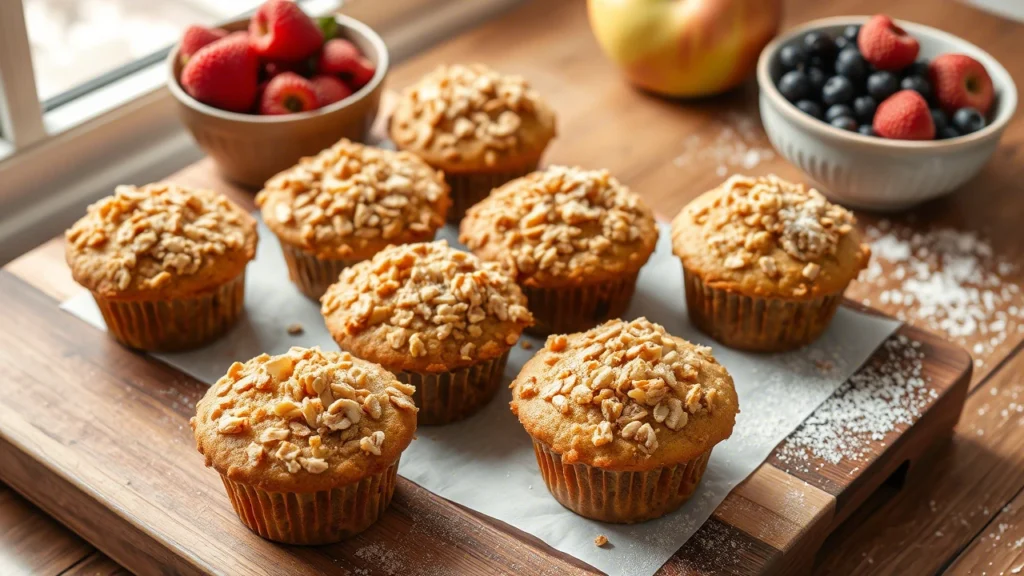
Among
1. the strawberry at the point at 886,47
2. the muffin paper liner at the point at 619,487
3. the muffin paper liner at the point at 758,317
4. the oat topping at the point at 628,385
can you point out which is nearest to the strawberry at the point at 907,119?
the strawberry at the point at 886,47

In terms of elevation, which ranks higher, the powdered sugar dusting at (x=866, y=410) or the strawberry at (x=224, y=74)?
the strawberry at (x=224, y=74)

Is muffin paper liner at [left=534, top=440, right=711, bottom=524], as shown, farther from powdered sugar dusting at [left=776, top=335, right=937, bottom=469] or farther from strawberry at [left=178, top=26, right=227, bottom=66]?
strawberry at [left=178, top=26, right=227, bottom=66]

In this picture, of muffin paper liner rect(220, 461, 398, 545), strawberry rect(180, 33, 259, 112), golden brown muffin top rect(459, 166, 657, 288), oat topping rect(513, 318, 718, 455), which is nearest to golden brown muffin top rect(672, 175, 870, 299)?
golden brown muffin top rect(459, 166, 657, 288)

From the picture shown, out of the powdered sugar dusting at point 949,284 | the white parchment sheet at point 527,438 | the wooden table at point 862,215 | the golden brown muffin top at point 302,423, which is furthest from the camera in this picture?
the powdered sugar dusting at point 949,284

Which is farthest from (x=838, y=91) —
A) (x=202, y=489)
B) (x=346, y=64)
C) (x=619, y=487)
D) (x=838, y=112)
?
(x=202, y=489)

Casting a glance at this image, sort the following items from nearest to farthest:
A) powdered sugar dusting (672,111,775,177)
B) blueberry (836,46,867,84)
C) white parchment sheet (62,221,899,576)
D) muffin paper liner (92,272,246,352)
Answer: white parchment sheet (62,221,899,576), muffin paper liner (92,272,246,352), blueberry (836,46,867,84), powdered sugar dusting (672,111,775,177)

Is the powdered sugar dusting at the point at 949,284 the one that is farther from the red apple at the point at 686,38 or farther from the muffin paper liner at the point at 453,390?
the muffin paper liner at the point at 453,390
